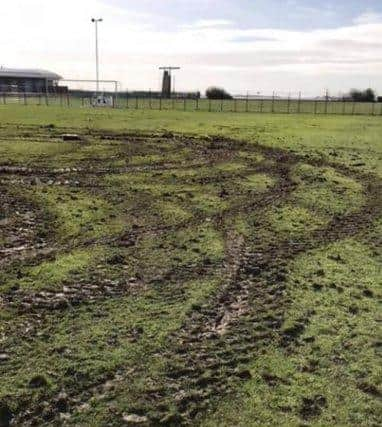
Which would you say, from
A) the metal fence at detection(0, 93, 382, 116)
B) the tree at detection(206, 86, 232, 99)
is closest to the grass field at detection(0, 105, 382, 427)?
the metal fence at detection(0, 93, 382, 116)

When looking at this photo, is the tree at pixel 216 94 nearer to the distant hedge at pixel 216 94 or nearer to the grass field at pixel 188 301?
the distant hedge at pixel 216 94

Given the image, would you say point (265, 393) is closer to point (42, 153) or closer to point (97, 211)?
point (97, 211)

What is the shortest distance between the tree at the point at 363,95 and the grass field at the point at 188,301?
6938 centimetres

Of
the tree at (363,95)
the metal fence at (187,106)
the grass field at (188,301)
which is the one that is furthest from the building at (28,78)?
the grass field at (188,301)

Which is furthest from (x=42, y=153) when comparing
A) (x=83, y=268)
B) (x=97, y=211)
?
(x=83, y=268)

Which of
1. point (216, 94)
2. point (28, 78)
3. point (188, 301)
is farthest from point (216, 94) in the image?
point (188, 301)

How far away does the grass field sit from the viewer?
3.55m

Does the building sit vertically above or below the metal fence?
above

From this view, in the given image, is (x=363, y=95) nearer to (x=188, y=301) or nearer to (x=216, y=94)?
(x=216, y=94)

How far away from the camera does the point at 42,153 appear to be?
45.1ft

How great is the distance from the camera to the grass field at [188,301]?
3.55m

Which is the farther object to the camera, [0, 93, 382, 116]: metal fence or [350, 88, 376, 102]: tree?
[350, 88, 376, 102]: tree

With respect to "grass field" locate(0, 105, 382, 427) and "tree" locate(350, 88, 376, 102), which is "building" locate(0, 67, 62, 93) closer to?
"tree" locate(350, 88, 376, 102)

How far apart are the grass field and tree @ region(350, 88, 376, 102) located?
228ft
